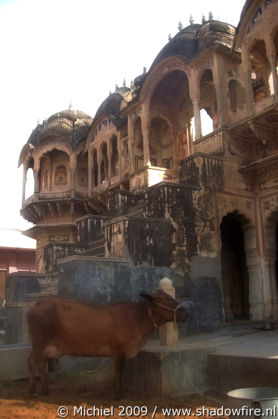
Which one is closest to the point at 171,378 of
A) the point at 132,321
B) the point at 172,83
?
the point at 132,321

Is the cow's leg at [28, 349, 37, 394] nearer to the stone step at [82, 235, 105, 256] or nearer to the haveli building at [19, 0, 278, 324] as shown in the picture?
the haveli building at [19, 0, 278, 324]

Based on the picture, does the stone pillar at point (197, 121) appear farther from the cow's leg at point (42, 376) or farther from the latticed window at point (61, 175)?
the latticed window at point (61, 175)

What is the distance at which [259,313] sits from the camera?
10.7 meters

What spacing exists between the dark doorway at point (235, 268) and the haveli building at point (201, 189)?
4 cm

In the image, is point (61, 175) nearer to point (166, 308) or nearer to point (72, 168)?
point (72, 168)

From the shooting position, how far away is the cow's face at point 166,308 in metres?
5.57

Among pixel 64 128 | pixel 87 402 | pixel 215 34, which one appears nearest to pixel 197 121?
pixel 215 34

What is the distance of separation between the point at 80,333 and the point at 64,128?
17.5m

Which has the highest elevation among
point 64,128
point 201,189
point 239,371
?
point 64,128

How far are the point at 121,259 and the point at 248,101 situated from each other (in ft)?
18.1

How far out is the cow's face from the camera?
18.3 feet

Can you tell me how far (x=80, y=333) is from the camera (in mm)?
5273

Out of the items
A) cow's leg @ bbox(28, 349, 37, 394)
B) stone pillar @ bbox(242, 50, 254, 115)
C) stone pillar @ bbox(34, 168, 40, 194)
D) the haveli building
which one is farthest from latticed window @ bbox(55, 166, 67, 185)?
cow's leg @ bbox(28, 349, 37, 394)

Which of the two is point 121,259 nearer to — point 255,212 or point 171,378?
point 171,378
